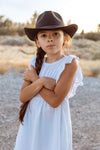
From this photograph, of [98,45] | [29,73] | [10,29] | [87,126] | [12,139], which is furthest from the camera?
[10,29]

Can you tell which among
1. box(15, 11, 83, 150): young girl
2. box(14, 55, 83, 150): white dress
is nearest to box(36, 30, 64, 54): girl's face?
box(15, 11, 83, 150): young girl

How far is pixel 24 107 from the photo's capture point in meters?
1.51

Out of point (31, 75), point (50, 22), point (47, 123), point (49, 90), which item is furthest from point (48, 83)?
point (50, 22)

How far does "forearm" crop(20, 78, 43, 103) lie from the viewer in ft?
4.56

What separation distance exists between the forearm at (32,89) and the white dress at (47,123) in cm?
5

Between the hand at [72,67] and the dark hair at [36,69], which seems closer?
the hand at [72,67]

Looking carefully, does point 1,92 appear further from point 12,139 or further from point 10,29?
point 10,29

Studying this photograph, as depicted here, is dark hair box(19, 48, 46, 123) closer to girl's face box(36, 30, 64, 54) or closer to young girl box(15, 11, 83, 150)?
young girl box(15, 11, 83, 150)

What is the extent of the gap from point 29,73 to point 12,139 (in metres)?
1.74

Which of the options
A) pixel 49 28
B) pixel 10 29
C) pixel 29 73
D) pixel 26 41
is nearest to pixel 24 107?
pixel 29 73

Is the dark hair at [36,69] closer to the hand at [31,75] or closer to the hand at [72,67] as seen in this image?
the hand at [31,75]

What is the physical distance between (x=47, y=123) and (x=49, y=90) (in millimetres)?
231

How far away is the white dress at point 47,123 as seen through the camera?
4.68 ft

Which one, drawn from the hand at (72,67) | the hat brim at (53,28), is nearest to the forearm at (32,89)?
the hand at (72,67)
